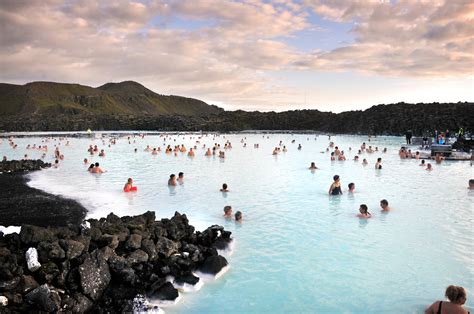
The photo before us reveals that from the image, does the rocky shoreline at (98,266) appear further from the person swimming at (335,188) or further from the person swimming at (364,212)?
the person swimming at (335,188)

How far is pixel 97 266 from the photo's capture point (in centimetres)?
680

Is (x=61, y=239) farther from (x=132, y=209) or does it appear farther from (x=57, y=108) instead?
(x=57, y=108)

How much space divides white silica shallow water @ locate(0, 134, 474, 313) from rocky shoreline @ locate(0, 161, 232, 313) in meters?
0.61

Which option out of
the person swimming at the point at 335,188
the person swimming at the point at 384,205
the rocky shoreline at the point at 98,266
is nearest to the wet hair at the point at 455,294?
the rocky shoreline at the point at 98,266

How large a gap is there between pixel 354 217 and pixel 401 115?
79190 millimetres

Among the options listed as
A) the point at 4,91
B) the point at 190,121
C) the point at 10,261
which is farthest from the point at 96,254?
the point at 4,91

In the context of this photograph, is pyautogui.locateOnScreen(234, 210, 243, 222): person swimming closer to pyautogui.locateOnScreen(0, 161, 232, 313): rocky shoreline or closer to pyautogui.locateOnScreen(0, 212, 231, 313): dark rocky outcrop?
pyautogui.locateOnScreen(0, 161, 232, 313): rocky shoreline

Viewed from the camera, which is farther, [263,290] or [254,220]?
[254,220]

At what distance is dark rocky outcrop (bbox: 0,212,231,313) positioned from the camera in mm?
6188

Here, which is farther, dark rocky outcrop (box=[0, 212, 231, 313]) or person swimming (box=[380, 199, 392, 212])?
person swimming (box=[380, 199, 392, 212])

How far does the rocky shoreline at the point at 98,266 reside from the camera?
20.3 feet

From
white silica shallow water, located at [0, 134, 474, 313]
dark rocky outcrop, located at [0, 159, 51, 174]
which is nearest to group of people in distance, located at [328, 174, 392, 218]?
white silica shallow water, located at [0, 134, 474, 313]

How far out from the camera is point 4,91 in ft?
562

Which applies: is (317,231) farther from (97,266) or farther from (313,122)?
(313,122)
